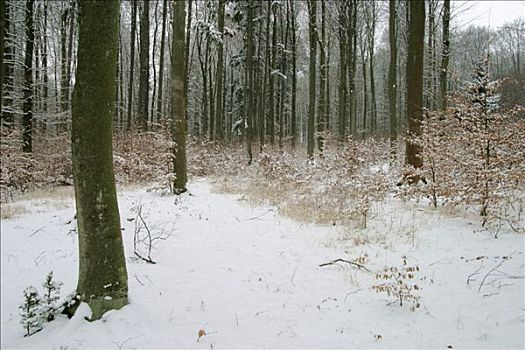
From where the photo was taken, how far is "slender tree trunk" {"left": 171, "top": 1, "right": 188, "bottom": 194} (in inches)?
308

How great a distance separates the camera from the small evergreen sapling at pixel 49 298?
2252mm

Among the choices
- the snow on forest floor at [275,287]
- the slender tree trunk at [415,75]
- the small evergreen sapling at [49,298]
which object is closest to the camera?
the small evergreen sapling at [49,298]

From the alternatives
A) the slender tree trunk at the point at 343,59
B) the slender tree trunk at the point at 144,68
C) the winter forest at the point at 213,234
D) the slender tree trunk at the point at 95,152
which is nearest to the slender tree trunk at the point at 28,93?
the winter forest at the point at 213,234

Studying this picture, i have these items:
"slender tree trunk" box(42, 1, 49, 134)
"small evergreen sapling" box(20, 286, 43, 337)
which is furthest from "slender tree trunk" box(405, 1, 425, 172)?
"small evergreen sapling" box(20, 286, 43, 337)

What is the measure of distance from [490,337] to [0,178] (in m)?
3.79

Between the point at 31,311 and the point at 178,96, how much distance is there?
654cm

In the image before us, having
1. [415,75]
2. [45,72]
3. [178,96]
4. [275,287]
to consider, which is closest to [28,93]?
[45,72]

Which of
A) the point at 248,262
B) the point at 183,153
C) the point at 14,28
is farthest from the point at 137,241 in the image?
the point at 183,153

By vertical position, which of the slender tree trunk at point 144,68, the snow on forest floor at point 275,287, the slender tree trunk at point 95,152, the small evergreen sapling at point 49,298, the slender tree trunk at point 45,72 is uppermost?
the slender tree trunk at point 144,68

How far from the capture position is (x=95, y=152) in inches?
108

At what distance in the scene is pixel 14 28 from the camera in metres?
3.91

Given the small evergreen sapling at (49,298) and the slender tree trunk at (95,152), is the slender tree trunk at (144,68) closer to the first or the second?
the slender tree trunk at (95,152)

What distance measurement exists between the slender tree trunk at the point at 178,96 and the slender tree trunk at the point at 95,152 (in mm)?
5176

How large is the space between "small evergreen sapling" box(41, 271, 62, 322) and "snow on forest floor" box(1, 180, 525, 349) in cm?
6
